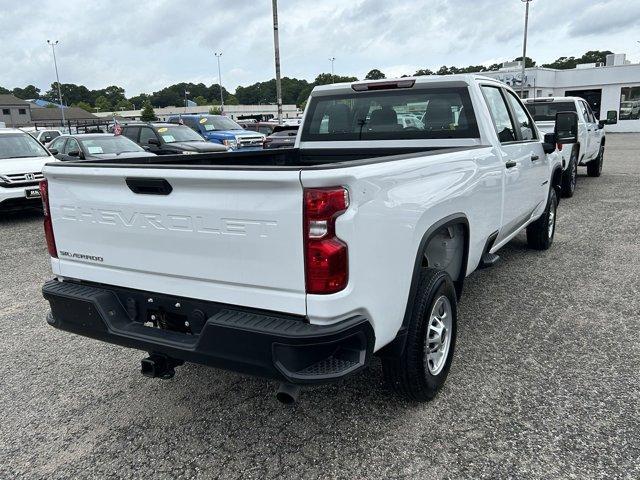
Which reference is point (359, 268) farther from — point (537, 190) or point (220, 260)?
point (537, 190)

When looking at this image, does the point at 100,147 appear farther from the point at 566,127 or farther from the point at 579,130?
the point at 579,130

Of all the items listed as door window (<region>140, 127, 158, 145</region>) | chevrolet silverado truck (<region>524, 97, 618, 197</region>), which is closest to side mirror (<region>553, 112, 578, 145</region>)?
chevrolet silverado truck (<region>524, 97, 618, 197</region>)

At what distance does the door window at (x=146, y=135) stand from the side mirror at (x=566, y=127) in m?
12.5

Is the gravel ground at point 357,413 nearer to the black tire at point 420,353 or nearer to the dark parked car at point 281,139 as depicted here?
the black tire at point 420,353

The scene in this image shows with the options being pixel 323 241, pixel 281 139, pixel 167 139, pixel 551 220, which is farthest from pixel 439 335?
pixel 281 139

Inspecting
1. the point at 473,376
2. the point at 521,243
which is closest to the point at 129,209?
the point at 473,376

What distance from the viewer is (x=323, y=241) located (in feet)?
7.47

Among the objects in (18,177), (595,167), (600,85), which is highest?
(600,85)

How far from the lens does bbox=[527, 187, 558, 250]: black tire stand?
6.36 meters

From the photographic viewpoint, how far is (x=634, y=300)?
4.85 m

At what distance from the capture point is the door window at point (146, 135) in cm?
1551

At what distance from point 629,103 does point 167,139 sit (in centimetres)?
3645

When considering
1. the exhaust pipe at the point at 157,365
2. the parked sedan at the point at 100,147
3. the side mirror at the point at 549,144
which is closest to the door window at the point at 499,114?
the side mirror at the point at 549,144

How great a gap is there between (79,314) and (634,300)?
4589mm
